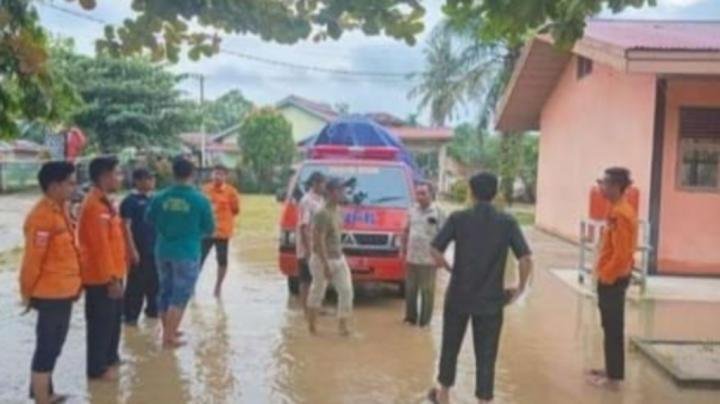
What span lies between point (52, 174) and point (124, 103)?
1288 inches

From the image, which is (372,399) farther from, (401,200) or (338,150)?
(338,150)

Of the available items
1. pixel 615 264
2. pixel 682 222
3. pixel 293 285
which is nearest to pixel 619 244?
pixel 615 264

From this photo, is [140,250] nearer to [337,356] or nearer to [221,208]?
[221,208]

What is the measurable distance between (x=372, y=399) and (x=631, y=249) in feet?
7.55

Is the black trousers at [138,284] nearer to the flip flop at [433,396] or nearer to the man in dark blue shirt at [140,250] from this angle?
the man in dark blue shirt at [140,250]

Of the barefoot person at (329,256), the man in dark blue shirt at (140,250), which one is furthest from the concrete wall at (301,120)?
the barefoot person at (329,256)

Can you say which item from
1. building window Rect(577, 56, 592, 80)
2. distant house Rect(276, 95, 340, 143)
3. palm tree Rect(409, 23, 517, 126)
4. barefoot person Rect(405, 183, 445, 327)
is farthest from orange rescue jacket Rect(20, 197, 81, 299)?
distant house Rect(276, 95, 340, 143)

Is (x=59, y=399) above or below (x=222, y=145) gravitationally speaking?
below

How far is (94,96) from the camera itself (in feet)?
124

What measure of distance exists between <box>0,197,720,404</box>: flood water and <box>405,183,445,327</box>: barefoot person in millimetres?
339

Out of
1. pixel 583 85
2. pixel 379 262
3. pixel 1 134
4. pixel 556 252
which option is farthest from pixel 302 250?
pixel 583 85

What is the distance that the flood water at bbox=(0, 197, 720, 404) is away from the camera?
23.8 ft

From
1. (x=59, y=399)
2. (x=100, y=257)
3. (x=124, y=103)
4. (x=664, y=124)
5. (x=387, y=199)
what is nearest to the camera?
(x=59, y=399)

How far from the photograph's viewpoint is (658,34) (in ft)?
55.3
